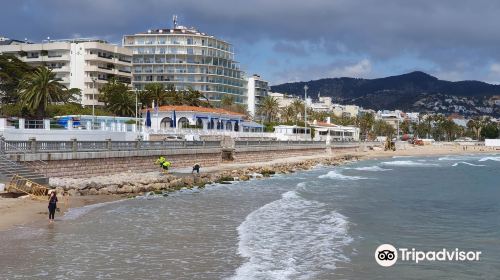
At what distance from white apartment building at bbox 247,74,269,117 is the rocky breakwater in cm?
9825

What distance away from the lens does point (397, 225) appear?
25.0 metres

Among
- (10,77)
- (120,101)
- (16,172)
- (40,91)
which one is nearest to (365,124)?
(120,101)

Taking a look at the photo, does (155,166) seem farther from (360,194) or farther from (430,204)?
(430,204)

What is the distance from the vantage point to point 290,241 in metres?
20.6

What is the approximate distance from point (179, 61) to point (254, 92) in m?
30.9

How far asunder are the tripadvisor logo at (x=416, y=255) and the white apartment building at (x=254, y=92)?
132 m

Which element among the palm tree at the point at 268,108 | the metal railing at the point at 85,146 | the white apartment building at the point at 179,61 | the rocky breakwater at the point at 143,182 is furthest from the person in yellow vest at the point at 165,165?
the palm tree at the point at 268,108

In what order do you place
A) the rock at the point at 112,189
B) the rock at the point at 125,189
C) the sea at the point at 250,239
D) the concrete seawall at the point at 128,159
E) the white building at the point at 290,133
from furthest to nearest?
1. the white building at the point at 290,133
2. the rock at the point at 125,189
3. the rock at the point at 112,189
4. the concrete seawall at the point at 128,159
5. the sea at the point at 250,239

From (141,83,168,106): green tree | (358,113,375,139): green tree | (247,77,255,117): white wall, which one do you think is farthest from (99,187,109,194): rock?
(358,113,375,139): green tree

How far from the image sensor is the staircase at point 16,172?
89.6ft

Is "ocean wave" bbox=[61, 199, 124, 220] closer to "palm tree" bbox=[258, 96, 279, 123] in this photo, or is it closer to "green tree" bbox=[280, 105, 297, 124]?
"palm tree" bbox=[258, 96, 279, 123]

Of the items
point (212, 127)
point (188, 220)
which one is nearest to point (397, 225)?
point (188, 220)

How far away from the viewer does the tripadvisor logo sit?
688 inches

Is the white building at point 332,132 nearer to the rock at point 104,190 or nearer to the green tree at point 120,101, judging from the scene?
the green tree at point 120,101
